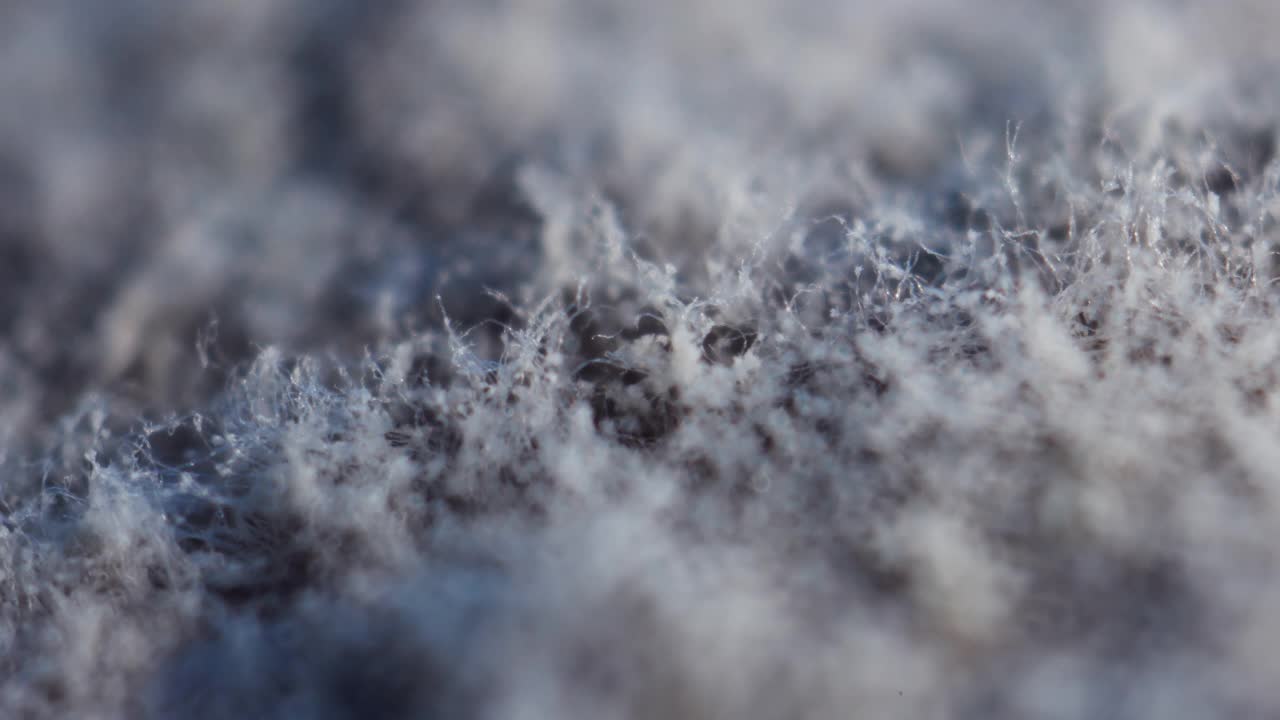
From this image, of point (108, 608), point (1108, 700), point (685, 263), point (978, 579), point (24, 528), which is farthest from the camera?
point (685, 263)

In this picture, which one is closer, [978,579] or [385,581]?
[978,579]

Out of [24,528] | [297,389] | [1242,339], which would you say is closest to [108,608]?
[24,528]

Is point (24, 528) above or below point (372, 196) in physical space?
below

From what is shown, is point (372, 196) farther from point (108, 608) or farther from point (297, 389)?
point (108, 608)

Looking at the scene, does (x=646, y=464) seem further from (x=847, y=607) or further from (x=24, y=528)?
(x=24, y=528)

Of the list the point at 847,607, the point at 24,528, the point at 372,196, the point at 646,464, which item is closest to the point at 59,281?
the point at 372,196

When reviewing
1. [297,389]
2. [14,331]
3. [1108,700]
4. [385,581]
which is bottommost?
[1108,700]

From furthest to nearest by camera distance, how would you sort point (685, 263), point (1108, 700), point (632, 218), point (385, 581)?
point (632, 218) → point (685, 263) → point (385, 581) → point (1108, 700)
